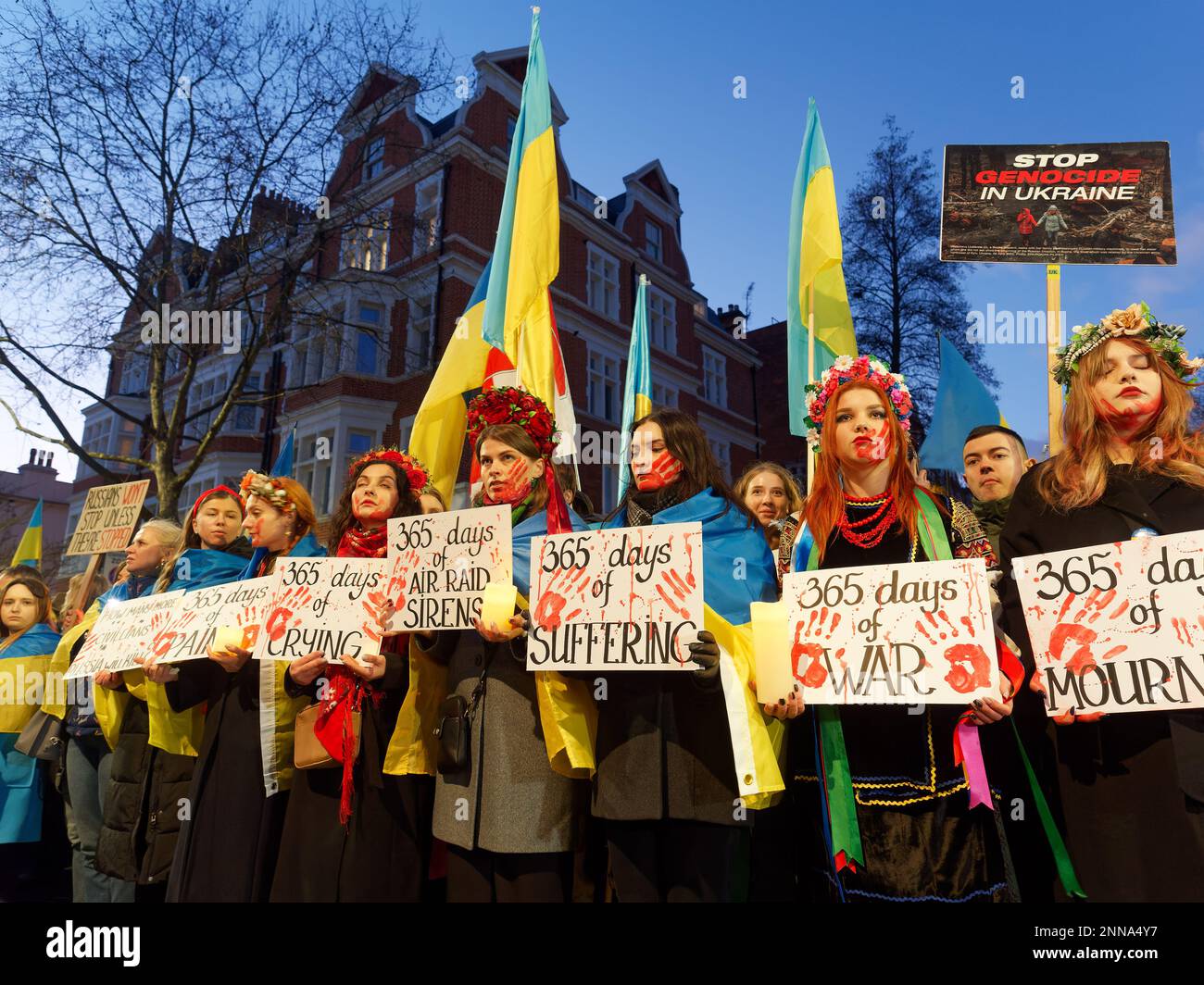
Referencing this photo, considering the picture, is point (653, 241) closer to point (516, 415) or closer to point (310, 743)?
point (516, 415)

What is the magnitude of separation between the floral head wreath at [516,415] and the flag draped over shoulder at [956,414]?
424 cm

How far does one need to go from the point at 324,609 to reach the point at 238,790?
100 cm

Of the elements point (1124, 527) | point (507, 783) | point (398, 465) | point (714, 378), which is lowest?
point (507, 783)

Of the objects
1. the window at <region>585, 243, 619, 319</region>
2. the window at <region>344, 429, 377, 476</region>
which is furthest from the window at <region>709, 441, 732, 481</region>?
the window at <region>344, 429, 377, 476</region>

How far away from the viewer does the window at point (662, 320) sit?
2906cm

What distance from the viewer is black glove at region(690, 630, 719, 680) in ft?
9.51

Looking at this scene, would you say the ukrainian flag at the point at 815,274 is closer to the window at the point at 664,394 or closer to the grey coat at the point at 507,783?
the grey coat at the point at 507,783

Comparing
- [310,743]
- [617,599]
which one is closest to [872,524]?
[617,599]

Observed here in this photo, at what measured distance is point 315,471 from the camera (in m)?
23.4

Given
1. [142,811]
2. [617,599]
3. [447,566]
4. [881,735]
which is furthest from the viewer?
[142,811]

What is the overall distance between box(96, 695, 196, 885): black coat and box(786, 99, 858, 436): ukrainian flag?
172 inches

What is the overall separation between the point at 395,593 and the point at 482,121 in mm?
22676
